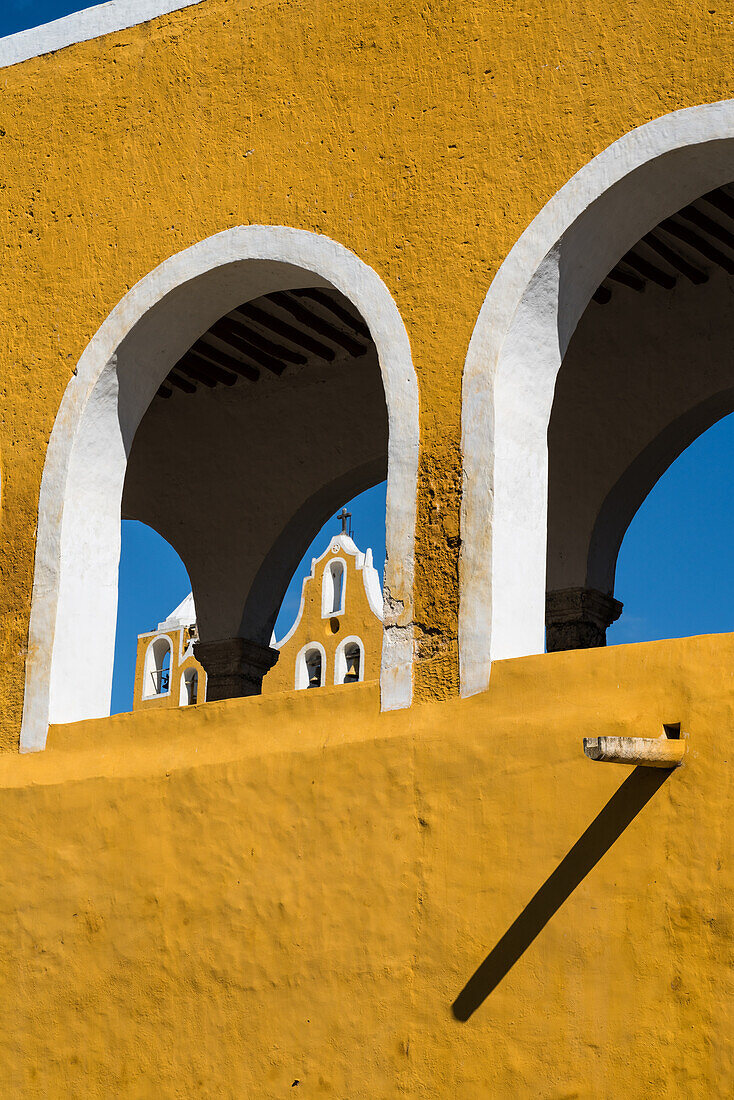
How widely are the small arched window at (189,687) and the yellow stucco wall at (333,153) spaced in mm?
18040

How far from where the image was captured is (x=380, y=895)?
4613 mm

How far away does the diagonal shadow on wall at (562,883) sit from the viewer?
4.27 metres

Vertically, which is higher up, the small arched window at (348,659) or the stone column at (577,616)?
the small arched window at (348,659)

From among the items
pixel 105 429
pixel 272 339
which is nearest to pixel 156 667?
pixel 272 339

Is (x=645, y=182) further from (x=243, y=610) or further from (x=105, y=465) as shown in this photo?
(x=243, y=610)

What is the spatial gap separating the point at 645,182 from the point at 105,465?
2344 millimetres

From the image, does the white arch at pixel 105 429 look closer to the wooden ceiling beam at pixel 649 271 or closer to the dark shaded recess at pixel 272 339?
the dark shaded recess at pixel 272 339

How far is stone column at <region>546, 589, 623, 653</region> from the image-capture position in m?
6.98

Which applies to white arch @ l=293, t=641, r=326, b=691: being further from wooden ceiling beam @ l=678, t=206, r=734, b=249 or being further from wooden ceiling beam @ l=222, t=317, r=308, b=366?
wooden ceiling beam @ l=678, t=206, r=734, b=249

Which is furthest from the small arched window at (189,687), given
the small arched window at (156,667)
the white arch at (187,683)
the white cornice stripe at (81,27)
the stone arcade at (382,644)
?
the stone arcade at (382,644)

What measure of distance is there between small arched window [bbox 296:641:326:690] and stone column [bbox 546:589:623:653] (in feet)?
48.8

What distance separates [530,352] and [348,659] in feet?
55.0

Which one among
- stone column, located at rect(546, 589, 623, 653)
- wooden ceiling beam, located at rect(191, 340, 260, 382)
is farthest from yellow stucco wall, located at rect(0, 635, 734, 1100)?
wooden ceiling beam, located at rect(191, 340, 260, 382)

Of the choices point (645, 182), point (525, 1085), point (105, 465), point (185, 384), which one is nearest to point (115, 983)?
point (525, 1085)
